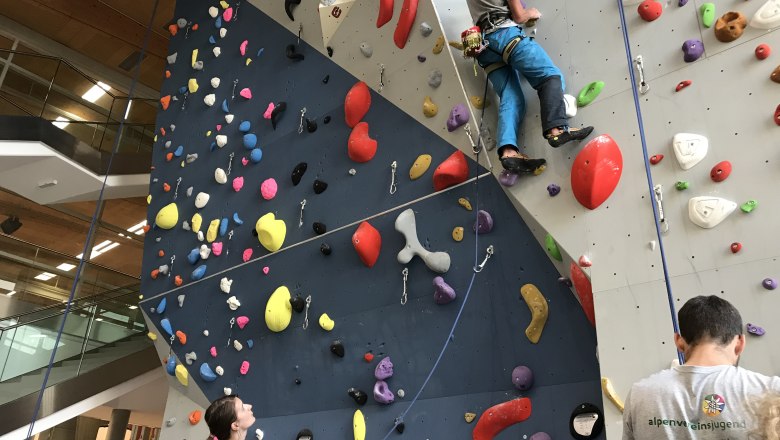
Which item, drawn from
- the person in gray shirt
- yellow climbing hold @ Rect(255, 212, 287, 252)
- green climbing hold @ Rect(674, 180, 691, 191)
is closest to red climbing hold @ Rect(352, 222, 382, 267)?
yellow climbing hold @ Rect(255, 212, 287, 252)

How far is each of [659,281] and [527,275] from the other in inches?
27.8

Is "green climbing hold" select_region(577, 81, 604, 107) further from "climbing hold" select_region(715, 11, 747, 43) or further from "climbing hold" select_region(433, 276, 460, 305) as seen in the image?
"climbing hold" select_region(433, 276, 460, 305)

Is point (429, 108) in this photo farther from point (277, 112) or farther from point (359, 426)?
point (359, 426)

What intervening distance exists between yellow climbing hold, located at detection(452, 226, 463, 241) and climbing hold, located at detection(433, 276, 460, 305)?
21cm

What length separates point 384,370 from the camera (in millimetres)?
3162

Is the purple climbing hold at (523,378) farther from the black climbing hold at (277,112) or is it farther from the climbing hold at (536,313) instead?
the black climbing hold at (277,112)

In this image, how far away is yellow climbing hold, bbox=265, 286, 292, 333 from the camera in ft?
12.5

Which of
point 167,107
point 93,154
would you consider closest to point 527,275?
point 167,107

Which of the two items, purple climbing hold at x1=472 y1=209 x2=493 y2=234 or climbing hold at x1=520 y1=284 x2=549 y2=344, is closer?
climbing hold at x1=520 y1=284 x2=549 y2=344

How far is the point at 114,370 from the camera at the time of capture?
5.99m

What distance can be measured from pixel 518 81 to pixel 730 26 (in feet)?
2.94

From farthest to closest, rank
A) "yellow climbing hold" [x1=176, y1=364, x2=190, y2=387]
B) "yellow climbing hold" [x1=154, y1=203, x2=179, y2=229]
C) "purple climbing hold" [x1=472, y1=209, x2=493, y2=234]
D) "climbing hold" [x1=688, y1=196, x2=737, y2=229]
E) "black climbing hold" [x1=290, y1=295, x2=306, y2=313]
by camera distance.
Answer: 1. "yellow climbing hold" [x1=154, y1=203, x2=179, y2=229]
2. "yellow climbing hold" [x1=176, y1=364, x2=190, y2=387]
3. "black climbing hold" [x1=290, y1=295, x2=306, y2=313]
4. "purple climbing hold" [x1=472, y1=209, x2=493, y2=234]
5. "climbing hold" [x1=688, y1=196, x2=737, y2=229]

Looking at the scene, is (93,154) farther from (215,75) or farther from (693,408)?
(693,408)

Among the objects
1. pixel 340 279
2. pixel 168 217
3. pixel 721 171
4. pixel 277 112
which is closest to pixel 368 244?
pixel 340 279
